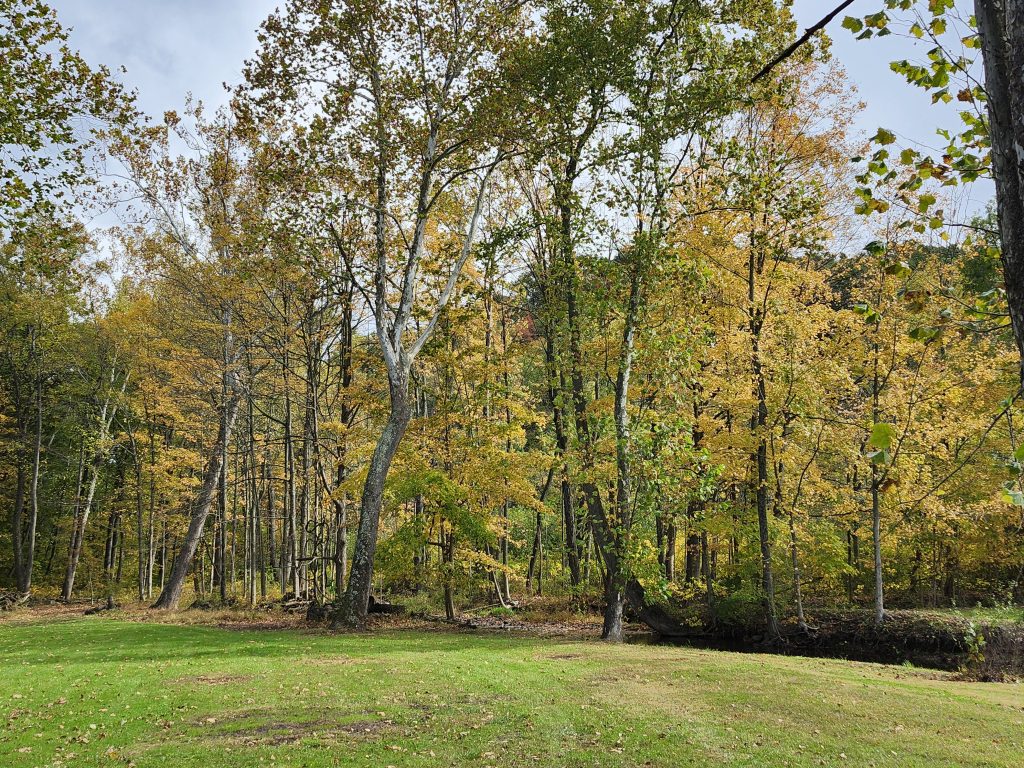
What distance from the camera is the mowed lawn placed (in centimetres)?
549

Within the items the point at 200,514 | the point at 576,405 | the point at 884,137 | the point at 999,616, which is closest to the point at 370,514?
the point at 576,405

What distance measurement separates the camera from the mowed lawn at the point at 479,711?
5.49 meters

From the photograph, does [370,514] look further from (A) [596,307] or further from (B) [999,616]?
(B) [999,616]

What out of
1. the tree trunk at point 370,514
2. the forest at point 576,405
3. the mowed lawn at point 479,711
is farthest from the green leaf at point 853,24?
the tree trunk at point 370,514

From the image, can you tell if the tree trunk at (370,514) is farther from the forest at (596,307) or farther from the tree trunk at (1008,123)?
the tree trunk at (1008,123)

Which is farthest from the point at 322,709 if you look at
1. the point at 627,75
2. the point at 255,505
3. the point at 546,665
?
the point at 255,505

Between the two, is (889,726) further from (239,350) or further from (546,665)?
(239,350)

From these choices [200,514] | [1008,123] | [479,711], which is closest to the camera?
[1008,123]

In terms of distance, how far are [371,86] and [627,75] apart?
6.26 m

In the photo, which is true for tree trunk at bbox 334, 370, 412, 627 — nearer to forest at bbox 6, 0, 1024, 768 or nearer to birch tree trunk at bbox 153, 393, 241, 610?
forest at bbox 6, 0, 1024, 768

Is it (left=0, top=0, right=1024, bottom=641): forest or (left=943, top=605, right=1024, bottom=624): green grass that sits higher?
(left=0, top=0, right=1024, bottom=641): forest

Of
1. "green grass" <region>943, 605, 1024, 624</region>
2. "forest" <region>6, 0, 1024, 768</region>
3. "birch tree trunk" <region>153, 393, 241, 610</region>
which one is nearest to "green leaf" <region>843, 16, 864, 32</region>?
"forest" <region>6, 0, 1024, 768</region>

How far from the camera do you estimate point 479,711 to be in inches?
270

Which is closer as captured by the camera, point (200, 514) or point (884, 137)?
point (884, 137)
